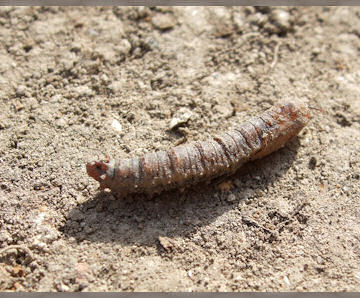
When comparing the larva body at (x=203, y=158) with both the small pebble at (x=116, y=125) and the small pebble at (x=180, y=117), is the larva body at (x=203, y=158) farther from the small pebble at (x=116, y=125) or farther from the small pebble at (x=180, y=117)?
the small pebble at (x=116, y=125)

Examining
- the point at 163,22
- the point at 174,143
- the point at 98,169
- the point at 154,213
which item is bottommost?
the point at 154,213

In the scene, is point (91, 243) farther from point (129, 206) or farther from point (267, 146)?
point (267, 146)

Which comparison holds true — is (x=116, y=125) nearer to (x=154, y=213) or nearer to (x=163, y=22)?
(x=154, y=213)

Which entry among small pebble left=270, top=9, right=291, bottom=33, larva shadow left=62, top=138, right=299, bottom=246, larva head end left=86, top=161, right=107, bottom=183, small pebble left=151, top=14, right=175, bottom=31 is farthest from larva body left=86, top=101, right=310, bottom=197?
small pebble left=151, top=14, right=175, bottom=31

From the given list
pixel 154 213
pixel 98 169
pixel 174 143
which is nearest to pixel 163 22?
pixel 174 143

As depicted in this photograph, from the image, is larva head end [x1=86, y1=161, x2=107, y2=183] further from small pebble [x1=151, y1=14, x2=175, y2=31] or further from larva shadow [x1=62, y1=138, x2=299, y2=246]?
small pebble [x1=151, y1=14, x2=175, y2=31]

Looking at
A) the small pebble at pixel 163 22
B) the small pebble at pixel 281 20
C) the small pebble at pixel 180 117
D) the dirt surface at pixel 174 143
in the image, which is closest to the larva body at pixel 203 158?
the dirt surface at pixel 174 143

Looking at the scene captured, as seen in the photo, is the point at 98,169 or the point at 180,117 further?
the point at 180,117
